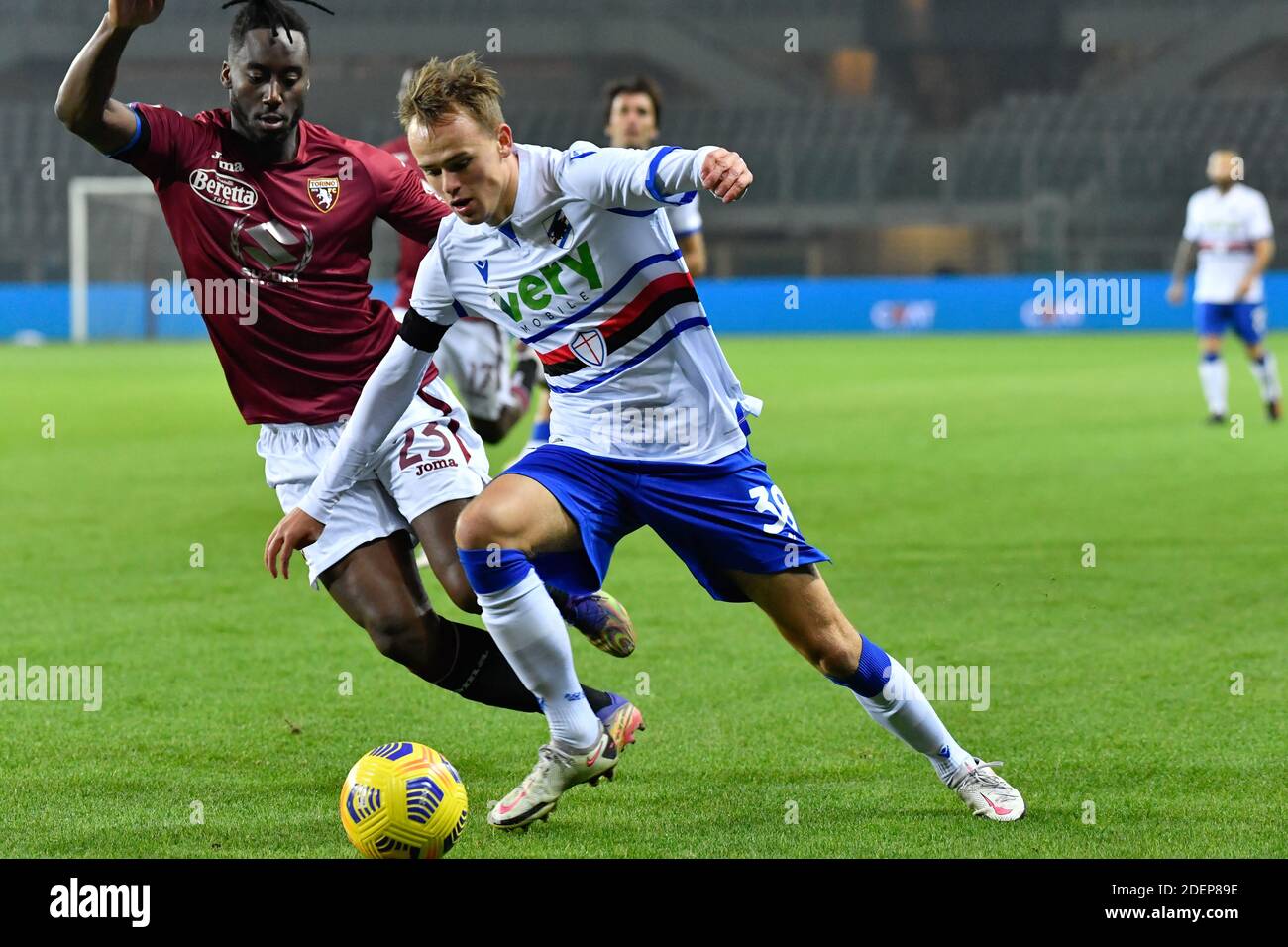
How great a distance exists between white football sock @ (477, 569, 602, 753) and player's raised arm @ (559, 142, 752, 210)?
940 mm

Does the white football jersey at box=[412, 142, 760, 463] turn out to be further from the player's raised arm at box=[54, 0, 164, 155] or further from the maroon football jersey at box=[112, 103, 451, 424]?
the player's raised arm at box=[54, 0, 164, 155]

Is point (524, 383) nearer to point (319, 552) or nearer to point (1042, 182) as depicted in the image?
point (319, 552)

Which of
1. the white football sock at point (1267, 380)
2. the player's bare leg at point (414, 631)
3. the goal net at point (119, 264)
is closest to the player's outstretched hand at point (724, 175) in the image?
the player's bare leg at point (414, 631)

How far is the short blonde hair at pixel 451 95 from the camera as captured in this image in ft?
12.7

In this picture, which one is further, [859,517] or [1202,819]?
[859,517]

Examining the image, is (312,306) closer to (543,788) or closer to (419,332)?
(419,332)

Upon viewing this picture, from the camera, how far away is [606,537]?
4.21 meters

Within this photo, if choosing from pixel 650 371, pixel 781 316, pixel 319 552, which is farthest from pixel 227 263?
pixel 781 316

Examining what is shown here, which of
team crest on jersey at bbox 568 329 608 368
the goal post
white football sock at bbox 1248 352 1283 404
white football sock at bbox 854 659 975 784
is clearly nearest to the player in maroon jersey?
team crest on jersey at bbox 568 329 608 368

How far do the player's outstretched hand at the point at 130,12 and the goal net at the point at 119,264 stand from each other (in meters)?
28.0

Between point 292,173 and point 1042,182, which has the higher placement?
point 1042,182

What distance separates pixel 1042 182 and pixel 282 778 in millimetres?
33669

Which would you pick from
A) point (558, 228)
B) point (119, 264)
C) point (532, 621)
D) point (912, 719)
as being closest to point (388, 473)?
point (532, 621)
